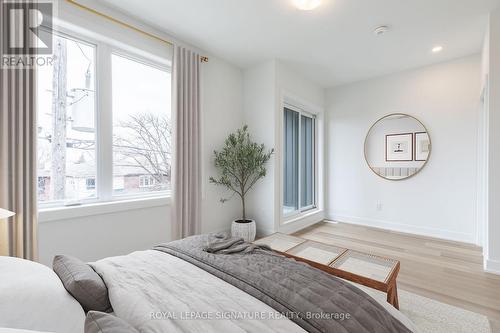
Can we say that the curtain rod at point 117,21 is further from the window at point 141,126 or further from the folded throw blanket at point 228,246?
the folded throw blanket at point 228,246

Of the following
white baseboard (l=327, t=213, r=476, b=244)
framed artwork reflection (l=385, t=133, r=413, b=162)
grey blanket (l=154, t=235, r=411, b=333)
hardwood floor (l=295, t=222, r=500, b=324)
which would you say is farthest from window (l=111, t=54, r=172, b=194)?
framed artwork reflection (l=385, t=133, r=413, b=162)

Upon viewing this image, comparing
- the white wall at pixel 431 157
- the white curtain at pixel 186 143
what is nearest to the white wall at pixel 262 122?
the white curtain at pixel 186 143

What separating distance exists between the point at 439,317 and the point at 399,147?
282 cm

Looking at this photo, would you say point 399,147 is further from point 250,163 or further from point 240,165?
point 240,165

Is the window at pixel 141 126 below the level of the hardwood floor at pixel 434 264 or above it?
above

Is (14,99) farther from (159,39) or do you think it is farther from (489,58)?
(489,58)

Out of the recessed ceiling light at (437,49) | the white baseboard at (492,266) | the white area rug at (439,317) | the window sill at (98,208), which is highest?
the recessed ceiling light at (437,49)

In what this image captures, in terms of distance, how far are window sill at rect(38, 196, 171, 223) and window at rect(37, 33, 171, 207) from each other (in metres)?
0.13

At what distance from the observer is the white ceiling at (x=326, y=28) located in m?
2.26

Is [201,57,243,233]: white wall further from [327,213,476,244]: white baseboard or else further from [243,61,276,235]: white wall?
[327,213,476,244]: white baseboard

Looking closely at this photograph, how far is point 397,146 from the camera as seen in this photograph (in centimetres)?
387

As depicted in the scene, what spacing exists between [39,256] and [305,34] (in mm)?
3524

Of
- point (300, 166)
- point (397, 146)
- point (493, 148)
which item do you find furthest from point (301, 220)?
point (493, 148)

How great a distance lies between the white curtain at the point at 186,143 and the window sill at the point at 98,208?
239 millimetres
